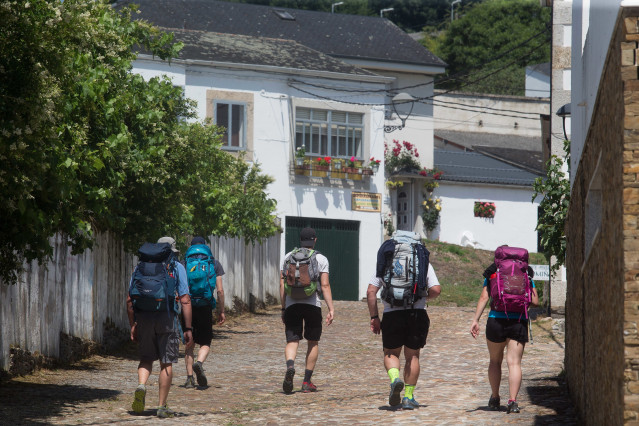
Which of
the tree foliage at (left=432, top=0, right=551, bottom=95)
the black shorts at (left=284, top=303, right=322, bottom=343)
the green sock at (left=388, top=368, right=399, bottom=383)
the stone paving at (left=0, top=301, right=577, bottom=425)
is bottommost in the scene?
the stone paving at (left=0, top=301, right=577, bottom=425)

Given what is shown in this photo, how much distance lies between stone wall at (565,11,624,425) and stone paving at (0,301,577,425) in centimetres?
119

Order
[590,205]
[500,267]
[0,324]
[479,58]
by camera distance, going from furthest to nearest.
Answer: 1. [479,58]
2. [0,324]
3. [500,267]
4. [590,205]

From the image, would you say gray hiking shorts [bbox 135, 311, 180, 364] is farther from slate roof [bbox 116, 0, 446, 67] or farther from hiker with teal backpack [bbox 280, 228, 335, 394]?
slate roof [bbox 116, 0, 446, 67]

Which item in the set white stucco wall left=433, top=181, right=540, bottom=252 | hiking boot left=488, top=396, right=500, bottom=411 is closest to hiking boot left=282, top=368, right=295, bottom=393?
hiking boot left=488, top=396, right=500, bottom=411

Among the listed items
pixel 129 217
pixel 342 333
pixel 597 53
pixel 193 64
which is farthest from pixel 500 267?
pixel 193 64

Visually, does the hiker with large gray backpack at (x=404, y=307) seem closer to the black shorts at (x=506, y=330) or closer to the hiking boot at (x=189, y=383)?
the black shorts at (x=506, y=330)

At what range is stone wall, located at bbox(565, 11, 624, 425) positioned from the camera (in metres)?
6.00

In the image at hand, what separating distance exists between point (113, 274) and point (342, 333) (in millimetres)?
5625

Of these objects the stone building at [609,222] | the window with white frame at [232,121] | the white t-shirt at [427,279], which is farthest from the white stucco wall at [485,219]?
the stone building at [609,222]

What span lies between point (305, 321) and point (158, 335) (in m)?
2.22

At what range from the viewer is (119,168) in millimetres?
14172

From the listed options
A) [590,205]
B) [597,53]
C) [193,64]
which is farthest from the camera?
[193,64]

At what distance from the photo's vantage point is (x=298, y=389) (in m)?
12.4

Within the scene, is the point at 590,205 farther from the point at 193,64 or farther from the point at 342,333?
the point at 193,64
